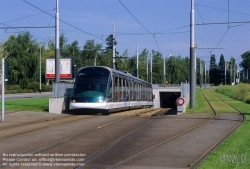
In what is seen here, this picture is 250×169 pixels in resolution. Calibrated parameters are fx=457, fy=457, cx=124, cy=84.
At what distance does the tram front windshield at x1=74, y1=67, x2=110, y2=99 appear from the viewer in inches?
1041

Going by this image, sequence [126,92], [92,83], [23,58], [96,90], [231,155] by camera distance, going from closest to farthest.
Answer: [231,155] → [96,90] → [92,83] → [126,92] → [23,58]

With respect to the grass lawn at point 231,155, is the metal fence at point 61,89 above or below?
above

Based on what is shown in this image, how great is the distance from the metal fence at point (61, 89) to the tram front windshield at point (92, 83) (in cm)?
138

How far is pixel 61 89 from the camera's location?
2880cm

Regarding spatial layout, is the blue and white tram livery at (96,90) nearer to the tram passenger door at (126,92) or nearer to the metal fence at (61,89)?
the metal fence at (61,89)

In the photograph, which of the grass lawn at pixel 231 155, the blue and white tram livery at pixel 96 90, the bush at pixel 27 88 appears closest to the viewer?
the grass lawn at pixel 231 155

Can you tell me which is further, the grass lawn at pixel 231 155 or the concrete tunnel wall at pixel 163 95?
the concrete tunnel wall at pixel 163 95

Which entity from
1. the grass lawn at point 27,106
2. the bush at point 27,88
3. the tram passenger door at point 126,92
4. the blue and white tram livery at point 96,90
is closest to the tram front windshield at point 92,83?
the blue and white tram livery at point 96,90

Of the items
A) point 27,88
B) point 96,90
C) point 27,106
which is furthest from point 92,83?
point 27,88

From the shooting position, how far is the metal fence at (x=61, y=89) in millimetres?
27562

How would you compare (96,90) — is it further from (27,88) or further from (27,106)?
(27,88)

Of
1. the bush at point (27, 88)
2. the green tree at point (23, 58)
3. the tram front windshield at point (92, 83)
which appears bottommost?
the bush at point (27, 88)

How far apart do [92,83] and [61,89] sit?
2.98 meters

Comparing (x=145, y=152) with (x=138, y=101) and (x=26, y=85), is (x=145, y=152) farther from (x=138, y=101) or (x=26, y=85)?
(x=26, y=85)
